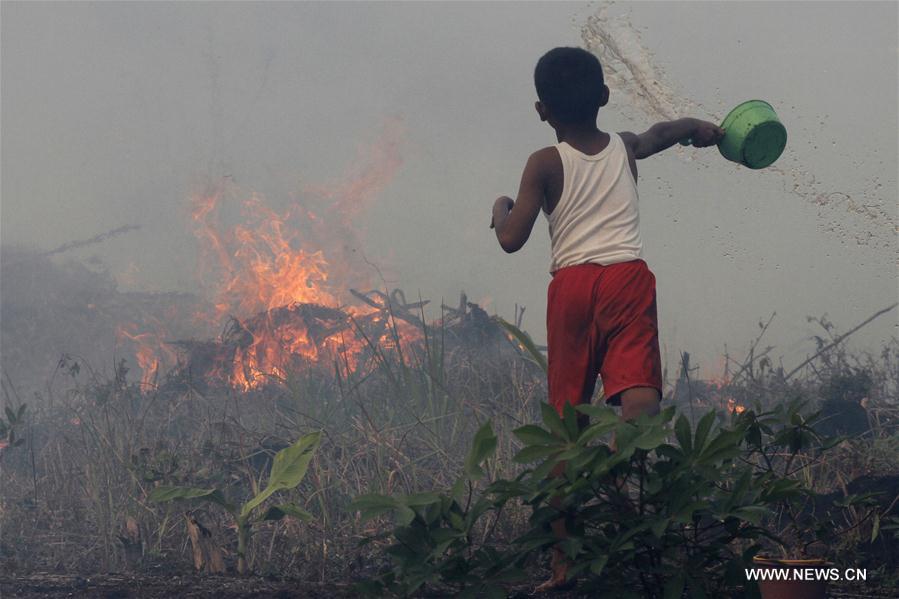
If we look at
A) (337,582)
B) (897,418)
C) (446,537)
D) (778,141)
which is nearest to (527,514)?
(337,582)

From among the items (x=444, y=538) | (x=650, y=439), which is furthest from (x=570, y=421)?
(x=444, y=538)

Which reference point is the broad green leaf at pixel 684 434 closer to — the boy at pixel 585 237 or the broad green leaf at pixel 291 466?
the boy at pixel 585 237

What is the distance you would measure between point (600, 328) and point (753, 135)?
3.71 ft

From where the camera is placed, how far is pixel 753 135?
3.84 m

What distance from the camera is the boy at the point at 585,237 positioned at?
3.40 meters

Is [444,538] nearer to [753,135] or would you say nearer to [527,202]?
[527,202]

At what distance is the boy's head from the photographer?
3.59 meters

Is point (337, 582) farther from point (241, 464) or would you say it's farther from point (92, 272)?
point (92, 272)

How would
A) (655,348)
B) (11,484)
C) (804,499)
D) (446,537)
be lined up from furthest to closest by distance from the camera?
1. (11,484)
2. (804,499)
3. (655,348)
4. (446,537)

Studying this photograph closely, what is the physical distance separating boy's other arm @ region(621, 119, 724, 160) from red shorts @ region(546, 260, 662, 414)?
550 mm

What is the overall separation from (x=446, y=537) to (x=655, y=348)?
1.12 meters

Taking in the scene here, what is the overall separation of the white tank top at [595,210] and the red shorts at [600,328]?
→ 0.06m

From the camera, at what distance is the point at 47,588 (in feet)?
12.3

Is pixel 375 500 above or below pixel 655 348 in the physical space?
below
